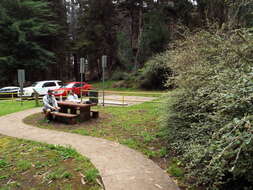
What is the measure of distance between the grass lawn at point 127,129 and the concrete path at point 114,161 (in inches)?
13.7

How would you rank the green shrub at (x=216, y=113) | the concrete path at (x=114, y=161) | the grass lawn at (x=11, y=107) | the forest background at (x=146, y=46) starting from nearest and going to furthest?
1. the green shrub at (x=216, y=113)
2. the concrete path at (x=114, y=161)
3. the forest background at (x=146, y=46)
4. the grass lawn at (x=11, y=107)

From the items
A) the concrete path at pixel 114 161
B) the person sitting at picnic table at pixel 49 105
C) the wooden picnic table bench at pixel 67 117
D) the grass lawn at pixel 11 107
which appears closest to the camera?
the concrete path at pixel 114 161

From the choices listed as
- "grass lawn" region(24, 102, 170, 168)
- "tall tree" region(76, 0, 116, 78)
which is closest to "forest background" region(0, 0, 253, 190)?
"tall tree" region(76, 0, 116, 78)

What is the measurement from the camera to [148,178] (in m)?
3.32

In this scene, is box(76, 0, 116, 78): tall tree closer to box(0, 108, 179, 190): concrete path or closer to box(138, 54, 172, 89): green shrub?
box(138, 54, 172, 89): green shrub

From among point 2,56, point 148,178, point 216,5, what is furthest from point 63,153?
point 2,56

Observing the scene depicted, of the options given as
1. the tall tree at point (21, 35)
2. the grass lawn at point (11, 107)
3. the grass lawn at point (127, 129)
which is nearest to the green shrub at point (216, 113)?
the grass lawn at point (127, 129)

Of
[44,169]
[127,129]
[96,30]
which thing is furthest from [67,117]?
[96,30]

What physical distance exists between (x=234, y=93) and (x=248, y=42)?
1.26m

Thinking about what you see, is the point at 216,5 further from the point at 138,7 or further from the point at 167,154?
the point at 167,154

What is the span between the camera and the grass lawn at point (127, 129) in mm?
4846

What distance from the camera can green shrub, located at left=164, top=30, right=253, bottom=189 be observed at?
7.56 ft

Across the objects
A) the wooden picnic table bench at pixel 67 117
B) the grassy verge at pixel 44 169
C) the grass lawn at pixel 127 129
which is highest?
the wooden picnic table bench at pixel 67 117

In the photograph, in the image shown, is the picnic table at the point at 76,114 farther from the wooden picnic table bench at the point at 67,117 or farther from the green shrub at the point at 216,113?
the green shrub at the point at 216,113
